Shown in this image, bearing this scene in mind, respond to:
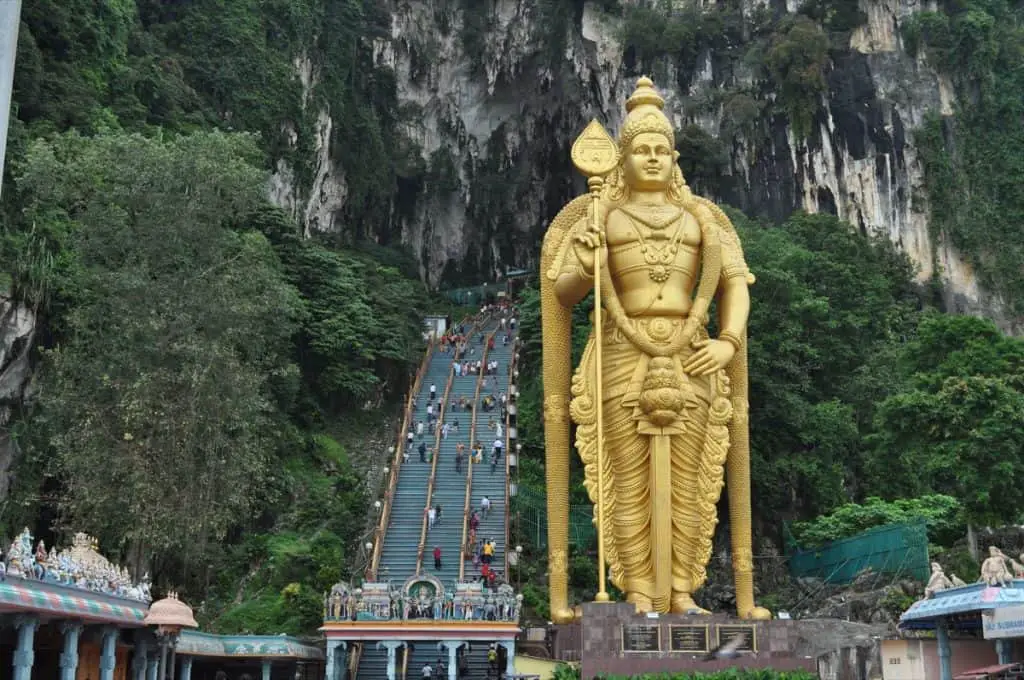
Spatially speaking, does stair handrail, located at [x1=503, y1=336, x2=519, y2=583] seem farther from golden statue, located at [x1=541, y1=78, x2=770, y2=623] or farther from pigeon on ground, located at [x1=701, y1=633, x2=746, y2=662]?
pigeon on ground, located at [x1=701, y1=633, x2=746, y2=662]

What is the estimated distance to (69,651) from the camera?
9977 mm

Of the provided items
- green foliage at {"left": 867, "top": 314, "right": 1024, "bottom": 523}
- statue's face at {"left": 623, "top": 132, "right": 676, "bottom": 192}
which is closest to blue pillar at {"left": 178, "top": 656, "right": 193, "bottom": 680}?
statue's face at {"left": 623, "top": 132, "right": 676, "bottom": 192}

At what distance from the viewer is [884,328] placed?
965 inches

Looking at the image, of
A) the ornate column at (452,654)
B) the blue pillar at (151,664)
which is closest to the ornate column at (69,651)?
the blue pillar at (151,664)

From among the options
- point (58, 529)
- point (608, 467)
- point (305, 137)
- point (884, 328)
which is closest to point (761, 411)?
point (884, 328)

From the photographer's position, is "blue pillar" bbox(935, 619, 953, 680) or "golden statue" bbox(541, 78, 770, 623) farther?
"golden statue" bbox(541, 78, 770, 623)

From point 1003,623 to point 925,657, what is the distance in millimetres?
1425

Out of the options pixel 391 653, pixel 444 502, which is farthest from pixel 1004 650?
pixel 444 502

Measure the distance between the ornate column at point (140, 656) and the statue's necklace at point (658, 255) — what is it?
640 cm

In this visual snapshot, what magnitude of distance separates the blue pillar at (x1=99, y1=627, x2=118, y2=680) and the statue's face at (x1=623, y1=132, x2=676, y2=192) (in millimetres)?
6647

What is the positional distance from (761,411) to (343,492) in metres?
7.33

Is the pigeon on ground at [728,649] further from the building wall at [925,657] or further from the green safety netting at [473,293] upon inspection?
the green safety netting at [473,293]

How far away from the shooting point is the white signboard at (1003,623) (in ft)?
25.7

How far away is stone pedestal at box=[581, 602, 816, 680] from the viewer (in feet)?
31.9
